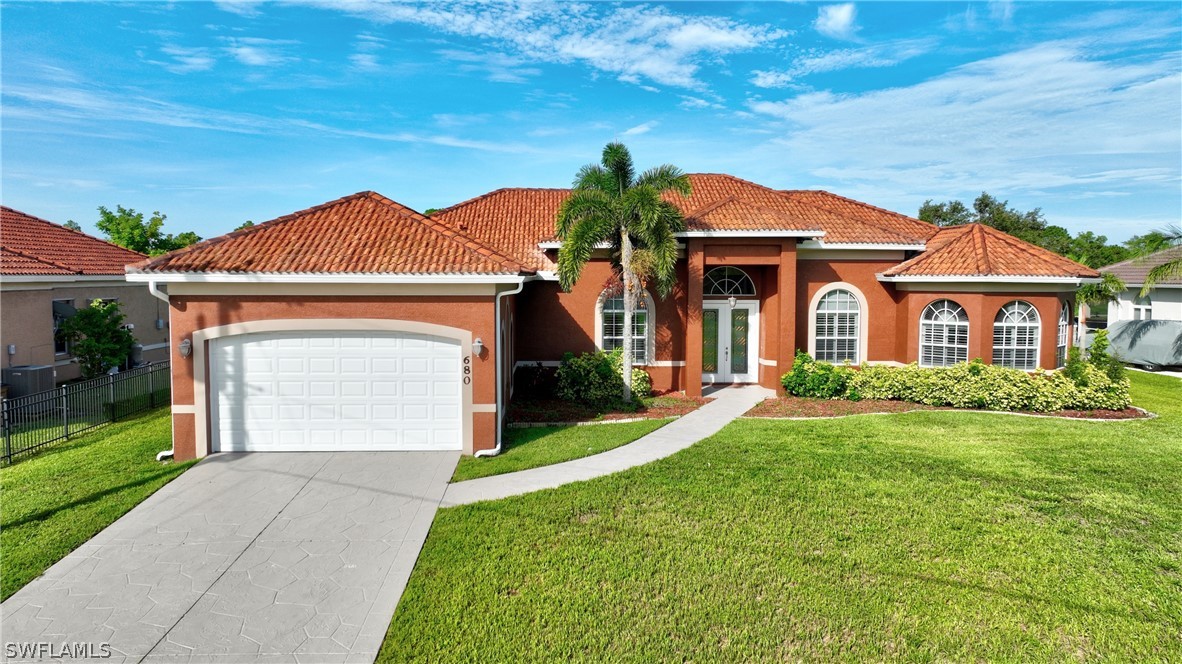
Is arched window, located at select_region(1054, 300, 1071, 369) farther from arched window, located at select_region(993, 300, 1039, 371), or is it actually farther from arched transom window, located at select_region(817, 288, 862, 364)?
arched transom window, located at select_region(817, 288, 862, 364)

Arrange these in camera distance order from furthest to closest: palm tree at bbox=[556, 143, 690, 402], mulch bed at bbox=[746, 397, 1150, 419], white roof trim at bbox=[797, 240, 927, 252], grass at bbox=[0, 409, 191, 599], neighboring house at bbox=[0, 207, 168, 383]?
1. white roof trim at bbox=[797, 240, 927, 252]
2. neighboring house at bbox=[0, 207, 168, 383]
3. mulch bed at bbox=[746, 397, 1150, 419]
4. palm tree at bbox=[556, 143, 690, 402]
5. grass at bbox=[0, 409, 191, 599]

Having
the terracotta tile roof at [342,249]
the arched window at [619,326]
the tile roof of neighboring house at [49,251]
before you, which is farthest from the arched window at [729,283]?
the tile roof of neighboring house at [49,251]

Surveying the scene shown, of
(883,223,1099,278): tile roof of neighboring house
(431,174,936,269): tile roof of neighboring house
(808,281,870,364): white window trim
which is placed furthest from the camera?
(808,281,870,364): white window trim

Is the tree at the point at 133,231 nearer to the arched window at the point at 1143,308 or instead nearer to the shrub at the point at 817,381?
the shrub at the point at 817,381

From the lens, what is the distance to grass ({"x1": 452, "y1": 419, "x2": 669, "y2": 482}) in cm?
1013

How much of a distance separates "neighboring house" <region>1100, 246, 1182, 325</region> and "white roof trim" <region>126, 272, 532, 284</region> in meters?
25.8

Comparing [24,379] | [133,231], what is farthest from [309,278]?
[133,231]

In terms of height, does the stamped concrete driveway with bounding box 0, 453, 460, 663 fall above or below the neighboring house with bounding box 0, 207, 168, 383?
below

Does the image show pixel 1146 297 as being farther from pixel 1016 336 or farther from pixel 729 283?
pixel 729 283

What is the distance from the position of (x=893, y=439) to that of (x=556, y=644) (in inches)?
365

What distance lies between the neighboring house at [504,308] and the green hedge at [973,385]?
0.76 m

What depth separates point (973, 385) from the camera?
49.5ft

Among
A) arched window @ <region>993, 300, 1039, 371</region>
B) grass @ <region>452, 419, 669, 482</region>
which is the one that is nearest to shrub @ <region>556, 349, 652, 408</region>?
grass @ <region>452, 419, 669, 482</region>

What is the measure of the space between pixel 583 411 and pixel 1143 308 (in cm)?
2653
